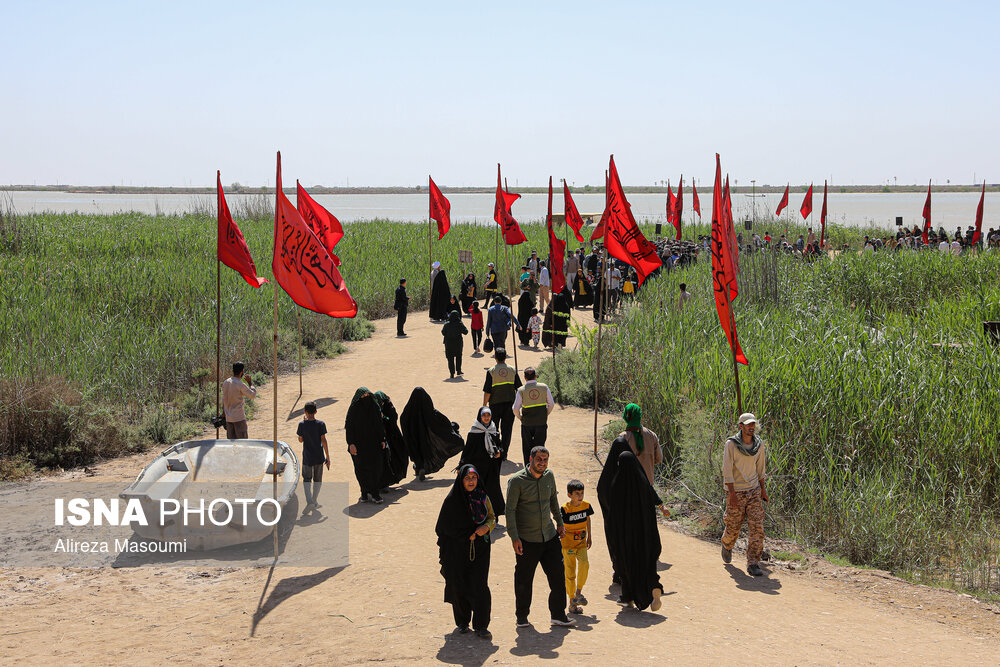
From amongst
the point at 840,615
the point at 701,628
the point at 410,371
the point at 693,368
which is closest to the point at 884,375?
the point at 693,368

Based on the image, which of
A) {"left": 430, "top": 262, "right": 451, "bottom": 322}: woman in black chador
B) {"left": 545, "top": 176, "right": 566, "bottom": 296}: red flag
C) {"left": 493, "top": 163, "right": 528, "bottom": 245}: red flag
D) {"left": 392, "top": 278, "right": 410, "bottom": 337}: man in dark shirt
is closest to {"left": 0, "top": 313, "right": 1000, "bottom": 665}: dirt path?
{"left": 545, "top": 176, "right": 566, "bottom": 296}: red flag

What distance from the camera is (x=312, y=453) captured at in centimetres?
977

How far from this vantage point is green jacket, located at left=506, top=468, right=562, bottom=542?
632cm

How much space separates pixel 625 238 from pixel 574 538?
6108mm

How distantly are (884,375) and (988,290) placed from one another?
9.47 metres

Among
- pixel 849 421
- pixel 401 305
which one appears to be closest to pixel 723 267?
pixel 849 421

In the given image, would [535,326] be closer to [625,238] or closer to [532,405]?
[625,238]

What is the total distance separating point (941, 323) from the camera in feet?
52.9

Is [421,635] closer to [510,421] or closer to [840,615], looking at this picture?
[840,615]

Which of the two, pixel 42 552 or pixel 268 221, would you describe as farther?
pixel 268 221

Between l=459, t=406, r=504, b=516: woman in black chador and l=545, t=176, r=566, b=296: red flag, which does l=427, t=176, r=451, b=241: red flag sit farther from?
l=459, t=406, r=504, b=516: woman in black chador

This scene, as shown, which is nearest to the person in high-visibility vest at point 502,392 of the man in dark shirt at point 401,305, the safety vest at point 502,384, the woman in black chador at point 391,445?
the safety vest at point 502,384

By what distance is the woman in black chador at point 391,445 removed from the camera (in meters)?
10.2

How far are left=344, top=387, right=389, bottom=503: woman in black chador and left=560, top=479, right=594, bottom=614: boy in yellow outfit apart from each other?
363 cm
